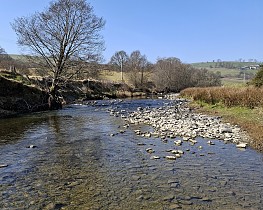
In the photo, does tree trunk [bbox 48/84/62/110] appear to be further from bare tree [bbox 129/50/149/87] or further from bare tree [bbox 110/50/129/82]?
bare tree [bbox 110/50/129/82]

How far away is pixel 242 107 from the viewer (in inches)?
819

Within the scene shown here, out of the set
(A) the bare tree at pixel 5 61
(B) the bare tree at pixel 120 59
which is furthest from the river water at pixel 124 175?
(B) the bare tree at pixel 120 59

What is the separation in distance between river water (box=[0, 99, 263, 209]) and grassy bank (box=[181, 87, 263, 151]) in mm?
2671

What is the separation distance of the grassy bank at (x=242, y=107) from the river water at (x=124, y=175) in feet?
8.76

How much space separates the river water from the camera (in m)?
5.98

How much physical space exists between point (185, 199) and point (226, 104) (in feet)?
62.1

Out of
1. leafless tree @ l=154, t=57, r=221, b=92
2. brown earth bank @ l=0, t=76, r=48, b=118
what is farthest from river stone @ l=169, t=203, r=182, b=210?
leafless tree @ l=154, t=57, r=221, b=92

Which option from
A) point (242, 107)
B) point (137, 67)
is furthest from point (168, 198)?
point (137, 67)

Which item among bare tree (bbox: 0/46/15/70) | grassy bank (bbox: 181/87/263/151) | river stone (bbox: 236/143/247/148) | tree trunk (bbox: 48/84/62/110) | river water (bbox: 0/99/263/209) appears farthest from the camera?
bare tree (bbox: 0/46/15/70)

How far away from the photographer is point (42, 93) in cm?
2938

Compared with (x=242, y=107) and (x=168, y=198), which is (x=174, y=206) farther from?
(x=242, y=107)

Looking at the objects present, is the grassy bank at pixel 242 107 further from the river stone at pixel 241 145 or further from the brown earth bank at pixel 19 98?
the brown earth bank at pixel 19 98

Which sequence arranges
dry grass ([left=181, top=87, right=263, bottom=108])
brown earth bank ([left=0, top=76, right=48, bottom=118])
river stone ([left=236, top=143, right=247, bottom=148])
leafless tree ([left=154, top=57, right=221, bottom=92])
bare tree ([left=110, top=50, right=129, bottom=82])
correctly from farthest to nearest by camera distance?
bare tree ([left=110, top=50, right=129, bottom=82])
leafless tree ([left=154, top=57, right=221, bottom=92])
brown earth bank ([left=0, top=76, right=48, bottom=118])
dry grass ([left=181, top=87, right=263, bottom=108])
river stone ([left=236, top=143, right=247, bottom=148])

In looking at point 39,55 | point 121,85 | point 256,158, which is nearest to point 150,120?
point 256,158
